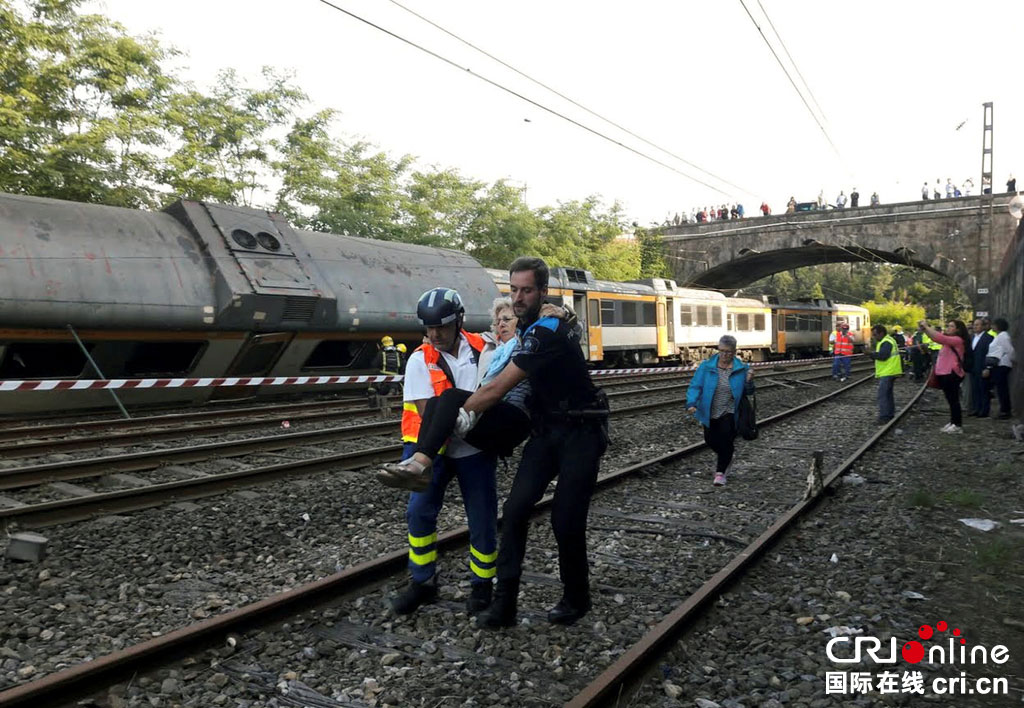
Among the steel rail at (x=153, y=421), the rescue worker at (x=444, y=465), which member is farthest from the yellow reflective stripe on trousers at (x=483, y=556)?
the steel rail at (x=153, y=421)

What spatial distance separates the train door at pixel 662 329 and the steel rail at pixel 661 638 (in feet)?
73.7

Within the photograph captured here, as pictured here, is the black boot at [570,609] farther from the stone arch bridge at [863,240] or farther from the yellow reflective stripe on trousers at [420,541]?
the stone arch bridge at [863,240]

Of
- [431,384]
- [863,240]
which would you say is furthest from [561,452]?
[863,240]

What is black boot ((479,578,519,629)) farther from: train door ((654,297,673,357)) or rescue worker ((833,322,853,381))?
train door ((654,297,673,357))

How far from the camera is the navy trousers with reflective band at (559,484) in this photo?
381 cm

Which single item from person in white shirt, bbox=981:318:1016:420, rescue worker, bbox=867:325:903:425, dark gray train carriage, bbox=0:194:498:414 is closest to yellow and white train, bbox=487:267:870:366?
dark gray train carriage, bbox=0:194:498:414

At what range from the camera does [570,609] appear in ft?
13.3

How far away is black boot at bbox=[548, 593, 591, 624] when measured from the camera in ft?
13.3

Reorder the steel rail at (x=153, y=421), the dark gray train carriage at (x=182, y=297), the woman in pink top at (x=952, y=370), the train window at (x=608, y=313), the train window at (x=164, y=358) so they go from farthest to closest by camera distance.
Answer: the train window at (x=608, y=313), the train window at (x=164, y=358), the woman in pink top at (x=952, y=370), the dark gray train carriage at (x=182, y=297), the steel rail at (x=153, y=421)

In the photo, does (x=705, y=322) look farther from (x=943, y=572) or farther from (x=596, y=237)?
(x=943, y=572)

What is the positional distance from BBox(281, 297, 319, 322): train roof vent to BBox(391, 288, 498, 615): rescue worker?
10.1 m

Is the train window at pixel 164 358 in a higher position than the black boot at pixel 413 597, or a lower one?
higher

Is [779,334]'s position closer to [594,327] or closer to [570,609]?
[594,327]

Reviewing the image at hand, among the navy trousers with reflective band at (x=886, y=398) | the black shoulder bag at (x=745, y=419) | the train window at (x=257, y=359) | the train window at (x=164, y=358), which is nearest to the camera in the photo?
the black shoulder bag at (x=745, y=419)
